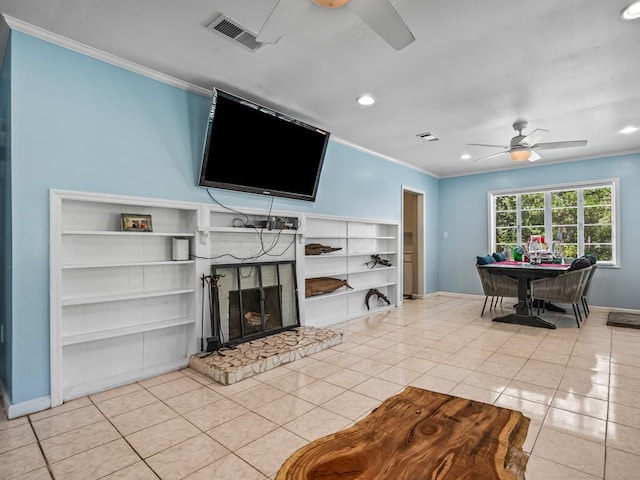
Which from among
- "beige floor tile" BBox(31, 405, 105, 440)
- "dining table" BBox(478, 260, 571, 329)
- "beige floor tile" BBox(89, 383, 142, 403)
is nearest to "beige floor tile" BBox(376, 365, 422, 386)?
"beige floor tile" BBox(89, 383, 142, 403)

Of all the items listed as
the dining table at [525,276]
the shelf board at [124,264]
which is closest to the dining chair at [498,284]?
the dining table at [525,276]

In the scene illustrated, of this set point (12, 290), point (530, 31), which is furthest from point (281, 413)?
point (530, 31)

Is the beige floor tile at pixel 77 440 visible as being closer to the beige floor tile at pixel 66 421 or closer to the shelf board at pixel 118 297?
the beige floor tile at pixel 66 421

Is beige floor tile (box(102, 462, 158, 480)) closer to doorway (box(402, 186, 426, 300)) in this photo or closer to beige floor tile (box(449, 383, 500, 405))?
beige floor tile (box(449, 383, 500, 405))

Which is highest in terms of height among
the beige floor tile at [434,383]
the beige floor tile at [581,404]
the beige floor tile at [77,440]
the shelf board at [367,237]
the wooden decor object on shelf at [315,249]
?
the shelf board at [367,237]

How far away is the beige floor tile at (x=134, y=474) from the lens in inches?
67.5

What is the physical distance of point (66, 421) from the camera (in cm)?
228

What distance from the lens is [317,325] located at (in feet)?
15.4

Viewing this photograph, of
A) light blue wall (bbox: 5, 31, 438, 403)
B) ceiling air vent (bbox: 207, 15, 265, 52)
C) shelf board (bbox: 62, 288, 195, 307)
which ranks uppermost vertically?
ceiling air vent (bbox: 207, 15, 265, 52)

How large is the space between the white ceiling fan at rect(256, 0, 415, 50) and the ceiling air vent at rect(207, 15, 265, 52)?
372mm

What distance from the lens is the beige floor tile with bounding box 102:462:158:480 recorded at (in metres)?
1.71

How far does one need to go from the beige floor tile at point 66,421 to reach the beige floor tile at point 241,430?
2.79 ft

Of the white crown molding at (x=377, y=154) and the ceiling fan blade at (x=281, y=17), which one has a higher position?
the white crown molding at (x=377, y=154)

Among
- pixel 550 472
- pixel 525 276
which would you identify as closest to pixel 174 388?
pixel 550 472
